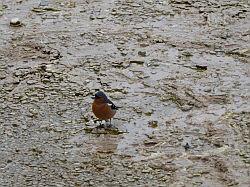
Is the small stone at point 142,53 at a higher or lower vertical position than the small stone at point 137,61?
higher

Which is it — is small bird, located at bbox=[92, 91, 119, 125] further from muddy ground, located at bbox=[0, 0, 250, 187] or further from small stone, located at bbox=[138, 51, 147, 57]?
small stone, located at bbox=[138, 51, 147, 57]

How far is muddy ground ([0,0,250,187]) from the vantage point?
5.53 m

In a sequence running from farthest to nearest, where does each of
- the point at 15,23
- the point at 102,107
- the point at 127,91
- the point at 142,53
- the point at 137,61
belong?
the point at 15,23, the point at 142,53, the point at 137,61, the point at 127,91, the point at 102,107

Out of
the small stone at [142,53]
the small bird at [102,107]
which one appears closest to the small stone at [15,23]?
the small stone at [142,53]

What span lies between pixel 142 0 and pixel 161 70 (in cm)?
243

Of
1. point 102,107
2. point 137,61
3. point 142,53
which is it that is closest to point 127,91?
point 137,61

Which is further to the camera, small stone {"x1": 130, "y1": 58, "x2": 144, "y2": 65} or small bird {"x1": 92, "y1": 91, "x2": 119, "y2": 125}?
small stone {"x1": 130, "y1": 58, "x2": 144, "y2": 65}

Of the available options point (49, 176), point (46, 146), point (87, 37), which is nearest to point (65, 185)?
point (49, 176)

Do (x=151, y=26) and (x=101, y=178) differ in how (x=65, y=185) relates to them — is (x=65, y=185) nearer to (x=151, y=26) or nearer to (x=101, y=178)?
(x=101, y=178)

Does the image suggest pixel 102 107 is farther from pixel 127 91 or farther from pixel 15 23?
pixel 15 23

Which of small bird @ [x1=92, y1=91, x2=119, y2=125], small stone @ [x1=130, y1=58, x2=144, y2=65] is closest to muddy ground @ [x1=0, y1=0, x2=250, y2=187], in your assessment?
small stone @ [x1=130, y1=58, x2=144, y2=65]

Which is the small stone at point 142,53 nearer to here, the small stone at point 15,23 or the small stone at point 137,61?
the small stone at point 137,61

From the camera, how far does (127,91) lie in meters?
6.89

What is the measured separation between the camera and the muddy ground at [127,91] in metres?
5.53
